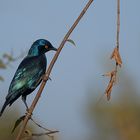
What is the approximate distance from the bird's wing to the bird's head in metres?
0.25

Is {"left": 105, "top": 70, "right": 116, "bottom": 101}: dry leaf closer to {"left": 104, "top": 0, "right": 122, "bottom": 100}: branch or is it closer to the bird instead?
{"left": 104, "top": 0, "right": 122, "bottom": 100}: branch

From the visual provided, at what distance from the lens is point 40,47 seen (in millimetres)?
8391

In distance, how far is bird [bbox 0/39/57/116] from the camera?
7.17m

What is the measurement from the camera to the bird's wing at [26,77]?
724 centimetres

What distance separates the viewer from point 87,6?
4754 mm

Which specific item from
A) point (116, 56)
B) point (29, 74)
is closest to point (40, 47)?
point (29, 74)

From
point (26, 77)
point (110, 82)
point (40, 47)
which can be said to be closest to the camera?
point (110, 82)

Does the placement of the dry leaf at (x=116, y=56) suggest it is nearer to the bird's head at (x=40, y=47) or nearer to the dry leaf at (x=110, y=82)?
the dry leaf at (x=110, y=82)

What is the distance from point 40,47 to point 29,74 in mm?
828

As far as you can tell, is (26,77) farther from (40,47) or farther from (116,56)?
(116,56)

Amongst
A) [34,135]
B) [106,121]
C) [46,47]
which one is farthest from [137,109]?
[34,135]

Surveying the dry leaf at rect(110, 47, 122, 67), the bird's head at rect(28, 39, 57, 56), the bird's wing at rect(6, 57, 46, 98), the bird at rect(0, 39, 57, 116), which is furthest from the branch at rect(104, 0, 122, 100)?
the bird's head at rect(28, 39, 57, 56)

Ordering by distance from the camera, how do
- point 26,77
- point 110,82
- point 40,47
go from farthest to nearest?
point 40,47
point 26,77
point 110,82

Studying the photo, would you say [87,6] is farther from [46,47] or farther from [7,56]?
[46,47]
